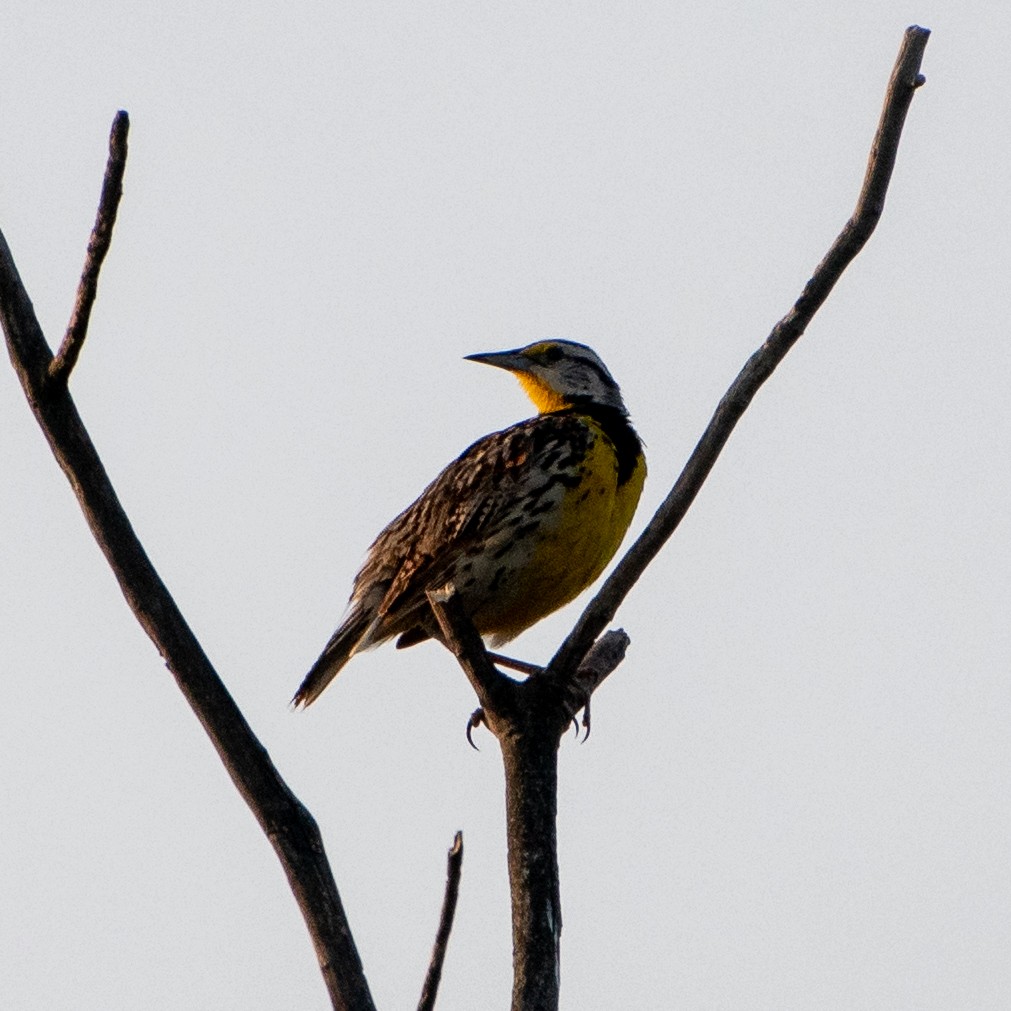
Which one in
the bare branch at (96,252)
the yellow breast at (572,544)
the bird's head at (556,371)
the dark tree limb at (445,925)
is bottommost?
the dark tree limb at (445,925)

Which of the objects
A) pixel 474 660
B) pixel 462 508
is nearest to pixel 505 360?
pixel 462 508

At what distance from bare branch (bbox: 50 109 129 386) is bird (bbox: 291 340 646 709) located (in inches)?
118

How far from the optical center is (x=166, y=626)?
338cm

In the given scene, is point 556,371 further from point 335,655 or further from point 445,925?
point 445,925

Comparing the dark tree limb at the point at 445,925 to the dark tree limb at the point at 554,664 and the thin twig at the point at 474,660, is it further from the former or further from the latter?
the thin twig at the point at 474,660

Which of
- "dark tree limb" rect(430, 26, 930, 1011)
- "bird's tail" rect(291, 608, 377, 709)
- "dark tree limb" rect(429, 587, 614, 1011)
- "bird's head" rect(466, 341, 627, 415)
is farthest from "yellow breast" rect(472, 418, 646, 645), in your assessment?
"dark tree limb" rect(430, 26, 930, 1011)

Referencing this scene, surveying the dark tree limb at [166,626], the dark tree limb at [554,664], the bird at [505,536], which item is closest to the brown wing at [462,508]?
the bird at [505,536]

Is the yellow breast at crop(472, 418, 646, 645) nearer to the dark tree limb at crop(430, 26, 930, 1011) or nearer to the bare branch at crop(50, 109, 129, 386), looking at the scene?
the dark tree limb at crop(430, 26, 930, 1011)

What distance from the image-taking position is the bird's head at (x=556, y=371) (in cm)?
741

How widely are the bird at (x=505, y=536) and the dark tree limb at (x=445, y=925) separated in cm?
278

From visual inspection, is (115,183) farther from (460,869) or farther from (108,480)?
(460,869)

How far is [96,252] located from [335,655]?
A: 139 inches

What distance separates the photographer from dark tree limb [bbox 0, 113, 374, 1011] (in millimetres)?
3346

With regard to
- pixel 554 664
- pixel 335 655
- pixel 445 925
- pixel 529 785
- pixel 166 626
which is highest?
pixel 335 655
